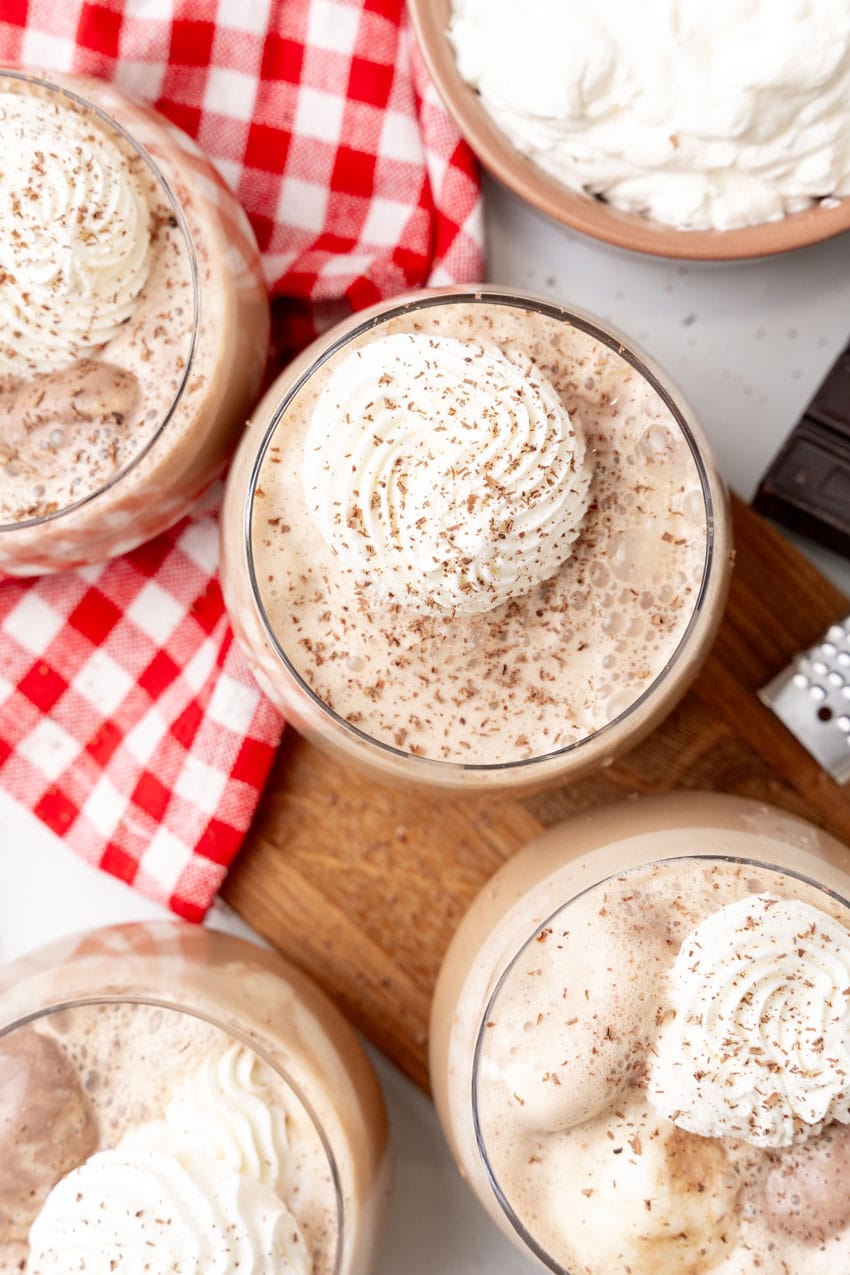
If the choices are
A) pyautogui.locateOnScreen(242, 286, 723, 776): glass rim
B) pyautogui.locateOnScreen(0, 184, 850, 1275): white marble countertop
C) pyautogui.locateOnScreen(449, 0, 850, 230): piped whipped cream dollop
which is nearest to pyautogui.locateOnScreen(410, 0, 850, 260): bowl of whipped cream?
pyautogui.locateOnScreen(449, 0, 850, 230): piped whipped cream dollop

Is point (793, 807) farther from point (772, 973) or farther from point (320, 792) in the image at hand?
point (320, 792)

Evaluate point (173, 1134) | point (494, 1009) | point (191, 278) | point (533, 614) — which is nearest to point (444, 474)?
point (533, 614)

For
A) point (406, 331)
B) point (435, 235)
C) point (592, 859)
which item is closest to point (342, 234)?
point (435, 235)

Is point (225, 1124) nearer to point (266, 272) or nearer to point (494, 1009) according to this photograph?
point (494, 1009)

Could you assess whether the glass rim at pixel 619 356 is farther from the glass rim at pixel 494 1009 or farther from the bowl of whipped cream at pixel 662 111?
the bowl of whipped cream at pixel 662 111

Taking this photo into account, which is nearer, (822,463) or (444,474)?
(444,474)
